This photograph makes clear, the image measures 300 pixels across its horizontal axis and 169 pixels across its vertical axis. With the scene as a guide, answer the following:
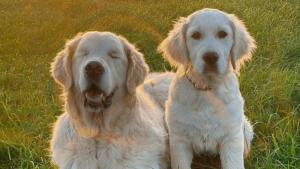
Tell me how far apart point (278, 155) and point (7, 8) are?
287 inches

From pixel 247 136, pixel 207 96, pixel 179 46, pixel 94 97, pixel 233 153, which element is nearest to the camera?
pixel 94 97

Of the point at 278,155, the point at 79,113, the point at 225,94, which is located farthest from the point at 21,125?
the point at 278,155

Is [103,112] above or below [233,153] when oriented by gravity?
above

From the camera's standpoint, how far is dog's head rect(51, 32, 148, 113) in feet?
9.59

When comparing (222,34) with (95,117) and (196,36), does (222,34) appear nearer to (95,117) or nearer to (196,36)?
(196,36)

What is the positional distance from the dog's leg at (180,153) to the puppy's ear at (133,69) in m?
0.63

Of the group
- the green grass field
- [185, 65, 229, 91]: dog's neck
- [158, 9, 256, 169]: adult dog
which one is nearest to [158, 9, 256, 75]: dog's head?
[158, 9, 256, 169]: adult dog

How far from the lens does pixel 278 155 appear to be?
138 inches

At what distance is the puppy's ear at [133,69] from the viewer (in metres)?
3.23

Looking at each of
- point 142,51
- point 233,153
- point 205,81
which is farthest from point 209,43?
point 142,51

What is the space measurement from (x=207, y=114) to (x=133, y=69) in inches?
30.4

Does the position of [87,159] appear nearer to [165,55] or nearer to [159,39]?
[165,55]

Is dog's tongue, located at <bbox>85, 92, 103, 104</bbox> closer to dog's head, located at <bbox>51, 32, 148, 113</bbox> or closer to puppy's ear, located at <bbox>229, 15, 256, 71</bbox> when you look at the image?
dog's head, located at <bbox>51, 32, 148, 113</bbox>

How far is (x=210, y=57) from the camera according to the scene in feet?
10.6
